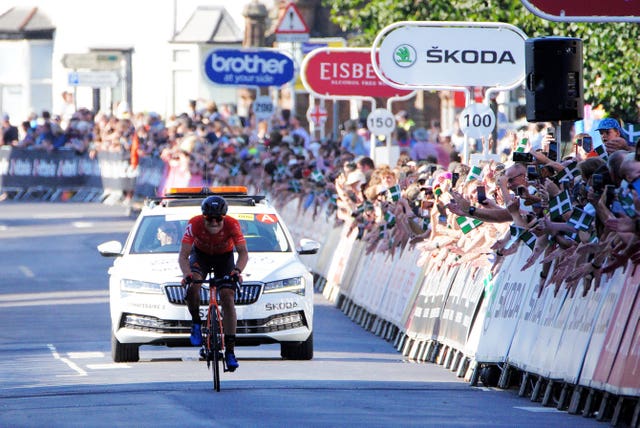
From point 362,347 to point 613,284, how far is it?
23.1ft

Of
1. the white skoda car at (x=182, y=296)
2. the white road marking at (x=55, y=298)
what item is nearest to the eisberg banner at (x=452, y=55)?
the white skoda car at (x=182, y=296)

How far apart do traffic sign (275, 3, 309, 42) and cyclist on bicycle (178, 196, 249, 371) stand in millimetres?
20264

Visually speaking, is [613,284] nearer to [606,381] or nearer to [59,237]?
[606,381]

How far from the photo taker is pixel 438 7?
32.4 meters

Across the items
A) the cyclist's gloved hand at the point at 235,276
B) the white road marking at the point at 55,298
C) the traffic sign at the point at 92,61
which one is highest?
the traffic sign at the point at 92,61

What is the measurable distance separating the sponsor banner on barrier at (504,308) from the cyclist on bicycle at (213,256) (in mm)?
2047

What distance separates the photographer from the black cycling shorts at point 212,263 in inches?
637

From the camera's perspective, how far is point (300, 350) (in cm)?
1800

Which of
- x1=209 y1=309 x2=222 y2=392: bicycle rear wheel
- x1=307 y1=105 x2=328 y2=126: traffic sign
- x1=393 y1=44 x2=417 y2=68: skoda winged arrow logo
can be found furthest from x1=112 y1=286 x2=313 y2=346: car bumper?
x1=307 y1=105 x2=328 y2=126: traffic sign

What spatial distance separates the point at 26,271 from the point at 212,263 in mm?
15064

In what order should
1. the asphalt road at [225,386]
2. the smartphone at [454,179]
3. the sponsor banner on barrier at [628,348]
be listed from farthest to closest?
the smartphone at [454,179] → the asphalt road at [225,386] → the sponsor banner on barrier at [628,348]

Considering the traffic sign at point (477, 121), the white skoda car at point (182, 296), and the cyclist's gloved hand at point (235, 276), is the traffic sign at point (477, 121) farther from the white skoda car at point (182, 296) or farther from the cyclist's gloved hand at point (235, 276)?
the cyclist's gloved hand at point (235, 276)

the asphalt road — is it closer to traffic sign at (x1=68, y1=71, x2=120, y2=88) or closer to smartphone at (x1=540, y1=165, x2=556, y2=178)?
smartphone at (x1=540, y1=165, x2=556, y2=178)

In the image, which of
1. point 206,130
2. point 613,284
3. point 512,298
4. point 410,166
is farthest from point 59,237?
point 613,284
